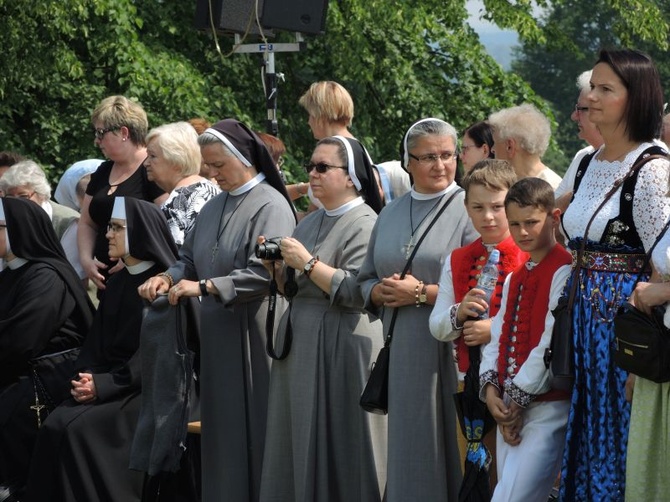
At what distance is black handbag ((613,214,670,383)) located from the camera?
4355mm

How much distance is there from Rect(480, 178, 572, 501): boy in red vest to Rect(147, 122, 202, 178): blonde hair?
2998 mm

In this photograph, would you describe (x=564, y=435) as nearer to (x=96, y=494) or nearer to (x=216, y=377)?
(x=216, y=377)

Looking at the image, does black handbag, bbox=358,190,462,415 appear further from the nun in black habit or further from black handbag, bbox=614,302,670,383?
the nun in black habit

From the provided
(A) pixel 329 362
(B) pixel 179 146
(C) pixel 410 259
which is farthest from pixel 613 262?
(B) pixel 179 146

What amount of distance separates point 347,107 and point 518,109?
122 centimetres

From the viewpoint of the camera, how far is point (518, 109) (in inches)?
277

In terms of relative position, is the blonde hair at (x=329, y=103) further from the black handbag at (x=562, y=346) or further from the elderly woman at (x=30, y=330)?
the black handbag at (x=562, y=346)

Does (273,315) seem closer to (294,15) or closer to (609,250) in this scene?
(609,250)

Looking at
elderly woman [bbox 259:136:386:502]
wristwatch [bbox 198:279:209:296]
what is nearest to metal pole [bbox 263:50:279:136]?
elderly woman [bbox 259:136:386:502]

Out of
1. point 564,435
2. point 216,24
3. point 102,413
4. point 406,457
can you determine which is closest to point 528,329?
point 564,435

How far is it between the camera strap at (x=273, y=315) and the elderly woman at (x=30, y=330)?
168 centimetres

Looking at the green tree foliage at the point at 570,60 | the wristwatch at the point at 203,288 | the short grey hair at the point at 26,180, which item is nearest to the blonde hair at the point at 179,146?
the wristwatch at the point at 203,288

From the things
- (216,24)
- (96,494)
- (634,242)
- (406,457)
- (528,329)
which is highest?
(216,24)

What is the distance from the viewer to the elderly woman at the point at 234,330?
6.62 m
